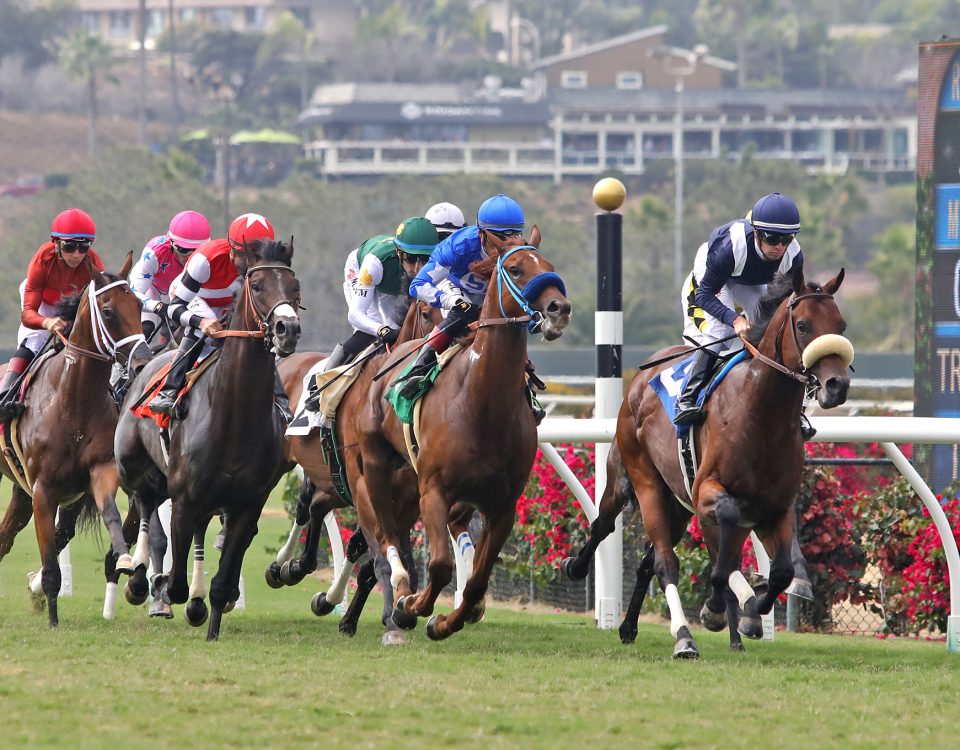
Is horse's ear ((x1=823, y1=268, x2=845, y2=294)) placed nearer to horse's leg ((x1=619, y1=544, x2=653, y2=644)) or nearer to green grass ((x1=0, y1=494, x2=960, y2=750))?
green grass ((x1=0, y1=494, x2=960, y2=750))

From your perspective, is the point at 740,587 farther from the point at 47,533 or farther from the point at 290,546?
the point at 47,533

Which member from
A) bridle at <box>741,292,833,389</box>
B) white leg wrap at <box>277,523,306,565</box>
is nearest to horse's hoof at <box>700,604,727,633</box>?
bridle at <box>741,292,833,389</box>

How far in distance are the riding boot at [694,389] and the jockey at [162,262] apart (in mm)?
2915

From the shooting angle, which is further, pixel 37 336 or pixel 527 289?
pixel 37 336

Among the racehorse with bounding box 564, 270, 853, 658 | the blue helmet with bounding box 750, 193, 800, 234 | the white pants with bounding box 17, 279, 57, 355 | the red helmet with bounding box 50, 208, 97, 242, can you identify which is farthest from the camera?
the white pants with bounding box 17, 279, 57, 355

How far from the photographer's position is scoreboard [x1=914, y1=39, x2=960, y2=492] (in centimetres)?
1102

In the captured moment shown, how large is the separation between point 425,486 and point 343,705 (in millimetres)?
1718

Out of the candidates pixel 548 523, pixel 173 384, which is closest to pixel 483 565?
pixel 173 384

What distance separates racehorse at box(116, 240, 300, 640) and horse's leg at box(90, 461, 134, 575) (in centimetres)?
25

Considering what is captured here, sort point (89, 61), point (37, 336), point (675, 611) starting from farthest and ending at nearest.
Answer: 1. point (89, 61)
2. point (37, 336)
3. point (675, 611)

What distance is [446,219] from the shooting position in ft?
26.9

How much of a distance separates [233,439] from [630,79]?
94795mm

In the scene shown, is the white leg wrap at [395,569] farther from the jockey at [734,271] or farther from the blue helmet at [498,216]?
the blue helmet at [498,216]

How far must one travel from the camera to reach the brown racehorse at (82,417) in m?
7.90
